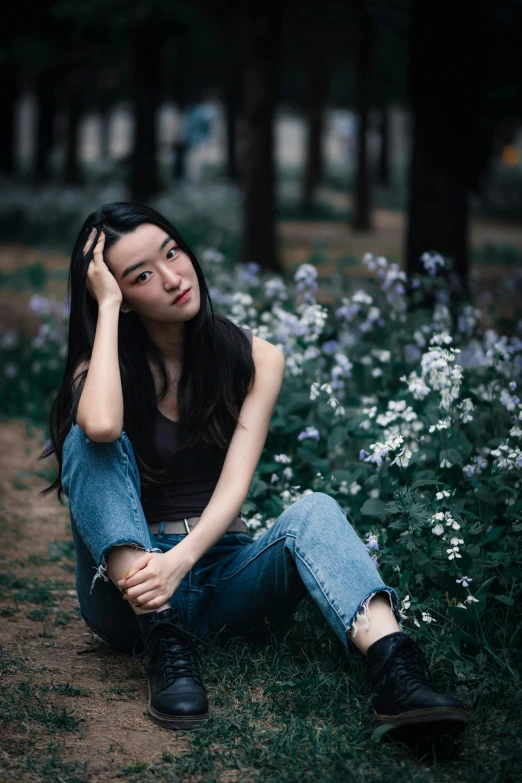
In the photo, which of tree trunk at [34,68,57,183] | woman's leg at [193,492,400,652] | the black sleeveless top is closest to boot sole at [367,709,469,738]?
woman's leg at [193,492,400,652]

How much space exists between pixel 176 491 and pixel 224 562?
10.5 inches

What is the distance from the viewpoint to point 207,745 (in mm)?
2436

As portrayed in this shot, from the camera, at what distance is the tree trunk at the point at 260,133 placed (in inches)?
387

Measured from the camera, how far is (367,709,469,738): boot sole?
2.21m

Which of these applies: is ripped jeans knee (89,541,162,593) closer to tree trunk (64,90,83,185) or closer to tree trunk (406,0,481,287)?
tree trunk (406,0,481,287)

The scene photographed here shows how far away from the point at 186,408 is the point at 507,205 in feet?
74.5

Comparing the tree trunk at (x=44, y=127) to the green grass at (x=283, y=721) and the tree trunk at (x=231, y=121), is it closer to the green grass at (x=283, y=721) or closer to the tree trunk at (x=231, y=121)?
the tree trunk at (x=231, y=121)

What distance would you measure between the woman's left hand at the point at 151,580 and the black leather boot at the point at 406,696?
57 cm

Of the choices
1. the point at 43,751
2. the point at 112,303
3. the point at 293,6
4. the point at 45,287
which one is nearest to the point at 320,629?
the point at 43,751

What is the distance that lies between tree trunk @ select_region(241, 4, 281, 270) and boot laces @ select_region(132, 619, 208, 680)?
27.4ft

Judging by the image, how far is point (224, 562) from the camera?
2857mm

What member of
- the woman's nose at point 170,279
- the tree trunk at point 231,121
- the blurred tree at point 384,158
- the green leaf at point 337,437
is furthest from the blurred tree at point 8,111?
the woman's nose at point 170,279

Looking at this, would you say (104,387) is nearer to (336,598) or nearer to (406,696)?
(336,598)

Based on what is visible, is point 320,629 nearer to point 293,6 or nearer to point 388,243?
point 293,6
